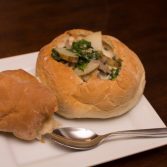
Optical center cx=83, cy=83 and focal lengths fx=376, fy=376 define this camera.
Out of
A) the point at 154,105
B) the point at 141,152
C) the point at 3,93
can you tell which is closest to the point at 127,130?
the point at 141,152

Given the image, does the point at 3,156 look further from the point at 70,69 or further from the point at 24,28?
the point at 24,28

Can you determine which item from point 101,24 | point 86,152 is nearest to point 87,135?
point 86,152

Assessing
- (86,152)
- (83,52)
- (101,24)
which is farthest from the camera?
(101,24)

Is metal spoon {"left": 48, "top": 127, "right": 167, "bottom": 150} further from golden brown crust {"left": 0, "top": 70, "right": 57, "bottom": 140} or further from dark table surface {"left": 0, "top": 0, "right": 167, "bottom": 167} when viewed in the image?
dark table surface {"left": 0, "top": 0, "right": 167, "bottom": 167}

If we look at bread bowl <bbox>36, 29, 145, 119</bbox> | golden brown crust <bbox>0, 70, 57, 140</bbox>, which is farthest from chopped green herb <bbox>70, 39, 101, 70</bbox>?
golden brown crust <bbox>0, 70, 57, 140</bbox>

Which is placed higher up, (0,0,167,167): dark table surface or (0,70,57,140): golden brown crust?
(0,70,57,140): golden brown crust

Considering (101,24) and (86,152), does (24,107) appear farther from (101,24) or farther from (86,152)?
(101,24)
